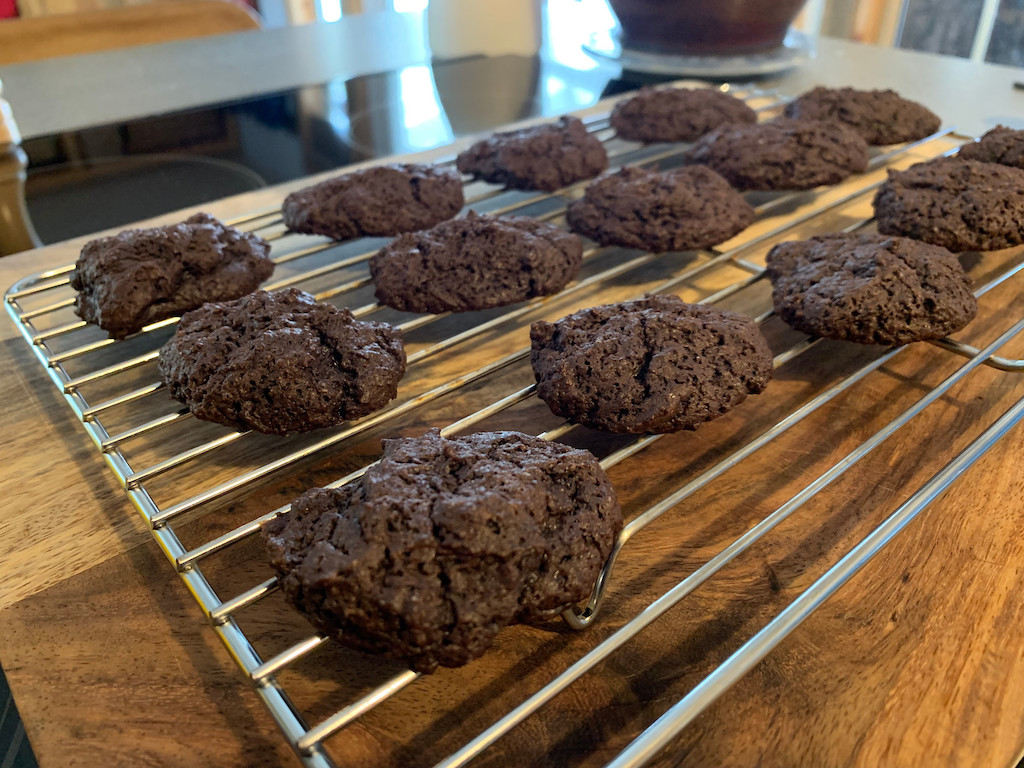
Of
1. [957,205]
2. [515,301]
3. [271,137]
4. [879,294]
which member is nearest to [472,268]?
[515,301]

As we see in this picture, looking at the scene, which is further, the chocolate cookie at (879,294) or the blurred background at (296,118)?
the blurred background at (296,118)

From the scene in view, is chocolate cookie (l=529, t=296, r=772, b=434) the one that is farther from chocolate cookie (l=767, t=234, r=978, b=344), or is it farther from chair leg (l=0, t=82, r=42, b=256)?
chair leg (l=0, t=82, r=42, b=256)

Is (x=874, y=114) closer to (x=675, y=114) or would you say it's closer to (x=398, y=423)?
(x=675, y=114)

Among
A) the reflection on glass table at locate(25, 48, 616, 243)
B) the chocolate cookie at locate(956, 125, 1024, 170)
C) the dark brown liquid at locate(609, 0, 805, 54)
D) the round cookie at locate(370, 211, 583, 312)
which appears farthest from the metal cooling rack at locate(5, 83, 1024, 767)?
the dark brown liquid at locate(609, 0, 805, 54)

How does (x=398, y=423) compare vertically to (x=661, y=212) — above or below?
below

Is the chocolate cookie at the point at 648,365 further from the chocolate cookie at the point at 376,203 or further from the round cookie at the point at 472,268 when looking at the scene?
the chocolate cookie at the point at 376,203

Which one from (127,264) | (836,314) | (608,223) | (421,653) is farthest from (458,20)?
(421,653)

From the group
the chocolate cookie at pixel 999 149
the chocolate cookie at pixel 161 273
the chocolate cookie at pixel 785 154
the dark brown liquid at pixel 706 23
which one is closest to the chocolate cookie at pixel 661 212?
the chocolate cookie at pixel 785 154

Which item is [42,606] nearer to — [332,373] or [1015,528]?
[332,373]
